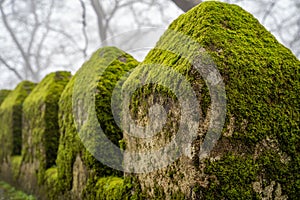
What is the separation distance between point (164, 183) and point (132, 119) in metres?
0.80

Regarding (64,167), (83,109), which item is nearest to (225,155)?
(83,109)

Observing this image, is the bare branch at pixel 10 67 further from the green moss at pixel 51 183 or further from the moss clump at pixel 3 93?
the green moss at pixel 51 183

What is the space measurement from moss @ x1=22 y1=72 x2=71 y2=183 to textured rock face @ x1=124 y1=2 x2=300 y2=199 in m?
3.88

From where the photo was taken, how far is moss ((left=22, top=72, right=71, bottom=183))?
6168 millimetres

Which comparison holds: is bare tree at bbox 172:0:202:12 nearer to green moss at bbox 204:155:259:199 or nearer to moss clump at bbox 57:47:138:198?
moss clump at bbox 57:47:138:198

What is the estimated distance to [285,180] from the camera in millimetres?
2400

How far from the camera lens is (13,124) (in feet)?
28.5

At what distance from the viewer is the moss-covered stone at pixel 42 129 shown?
6.18 metres

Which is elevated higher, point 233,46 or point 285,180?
point 233,46

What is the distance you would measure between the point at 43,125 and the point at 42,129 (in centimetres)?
8

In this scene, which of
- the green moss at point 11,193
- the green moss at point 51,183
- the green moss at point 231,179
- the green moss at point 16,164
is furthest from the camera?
the green moss at point 16,164

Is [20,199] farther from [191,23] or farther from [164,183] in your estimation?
[191,23]

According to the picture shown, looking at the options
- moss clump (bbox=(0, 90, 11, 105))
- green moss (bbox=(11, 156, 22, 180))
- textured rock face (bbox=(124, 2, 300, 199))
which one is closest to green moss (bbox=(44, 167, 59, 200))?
green moss (bbox=(11, 156, 22, 180))

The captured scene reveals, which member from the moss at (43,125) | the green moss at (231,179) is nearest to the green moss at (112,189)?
the green moss at (231,179)
